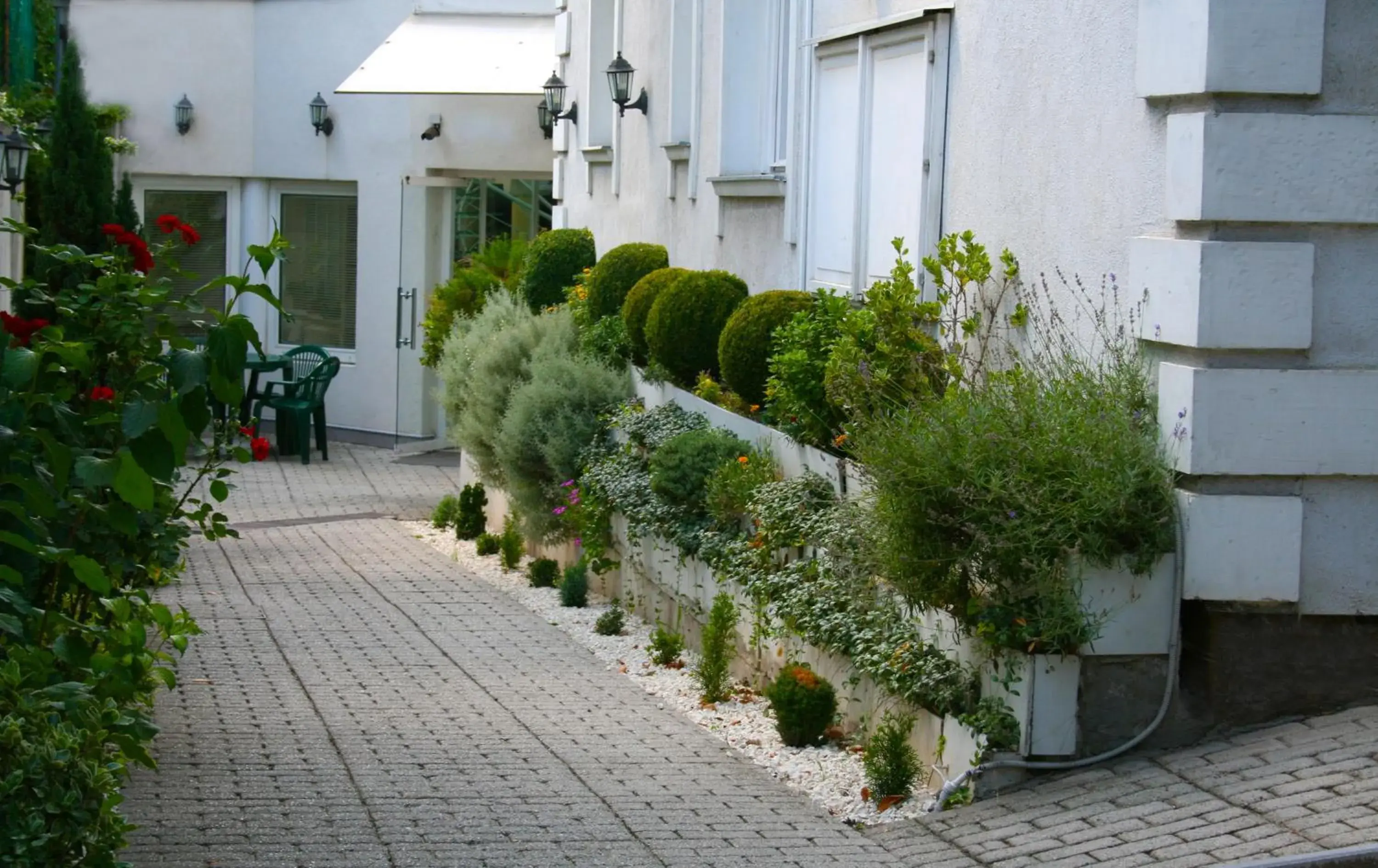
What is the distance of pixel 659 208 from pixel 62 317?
725 centimetres

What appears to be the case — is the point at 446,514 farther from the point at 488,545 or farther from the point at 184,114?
the point at 184,114

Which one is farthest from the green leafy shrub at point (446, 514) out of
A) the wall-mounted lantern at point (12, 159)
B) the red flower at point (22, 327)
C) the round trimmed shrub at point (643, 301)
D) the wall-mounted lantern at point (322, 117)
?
the red flower at point (22, 327)

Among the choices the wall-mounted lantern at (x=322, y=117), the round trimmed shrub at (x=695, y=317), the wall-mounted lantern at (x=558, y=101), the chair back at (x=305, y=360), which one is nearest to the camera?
the round trimmed shrub at (x=695, y=317)

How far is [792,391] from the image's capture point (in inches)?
327

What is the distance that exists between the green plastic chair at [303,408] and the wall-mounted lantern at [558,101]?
4181 millimetres

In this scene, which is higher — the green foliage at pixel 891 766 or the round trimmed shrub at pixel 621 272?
the round trimmed shrub at pixel 621 272

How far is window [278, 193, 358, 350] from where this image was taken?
2066cm

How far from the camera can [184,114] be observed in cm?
2031

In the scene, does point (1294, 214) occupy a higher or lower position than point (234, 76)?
lower

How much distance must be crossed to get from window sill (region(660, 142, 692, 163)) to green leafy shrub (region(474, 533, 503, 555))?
3.24 metres

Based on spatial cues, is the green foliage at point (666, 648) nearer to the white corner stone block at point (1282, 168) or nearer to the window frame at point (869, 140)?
→ the window frame at point (869, 140)

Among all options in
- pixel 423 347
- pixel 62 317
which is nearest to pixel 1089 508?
pixel 62 317

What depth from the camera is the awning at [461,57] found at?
60.0 ft

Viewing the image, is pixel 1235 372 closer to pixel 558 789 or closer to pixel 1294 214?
pixel 1294 214
